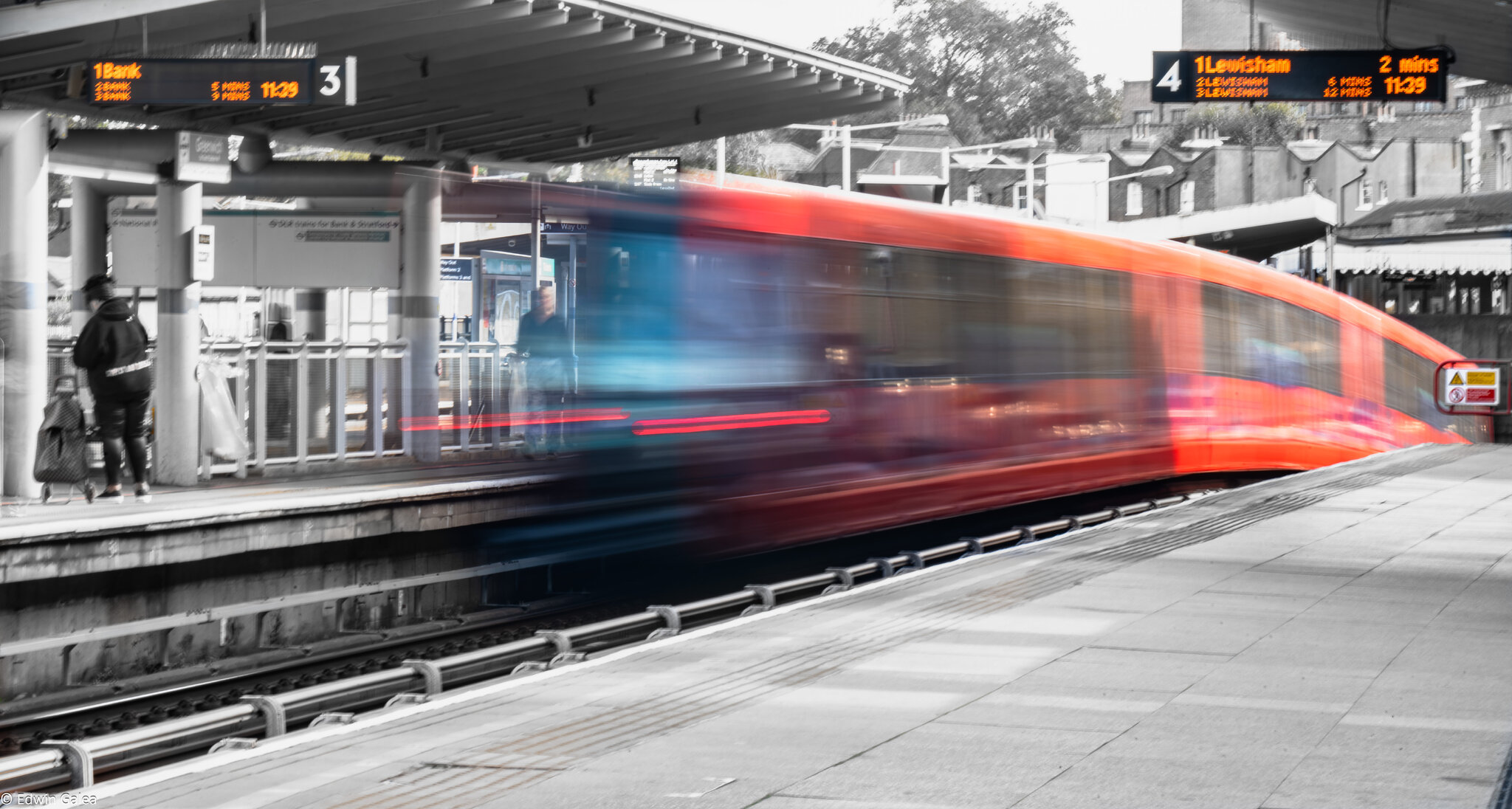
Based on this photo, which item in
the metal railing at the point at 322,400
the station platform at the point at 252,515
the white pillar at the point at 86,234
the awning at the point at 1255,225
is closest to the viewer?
the station platform at the point at 252,515

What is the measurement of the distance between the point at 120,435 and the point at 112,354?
0.61 m

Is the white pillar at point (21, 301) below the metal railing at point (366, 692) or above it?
above

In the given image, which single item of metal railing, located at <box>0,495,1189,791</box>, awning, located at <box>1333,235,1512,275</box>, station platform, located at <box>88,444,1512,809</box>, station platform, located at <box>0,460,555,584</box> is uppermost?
awning, located at <box>1333,235,1512,275</box>

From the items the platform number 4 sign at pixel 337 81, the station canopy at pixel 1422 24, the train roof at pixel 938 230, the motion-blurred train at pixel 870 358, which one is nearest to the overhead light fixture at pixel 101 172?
the platform number 4 sign at pixel 337 81

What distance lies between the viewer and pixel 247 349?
45.1 feet

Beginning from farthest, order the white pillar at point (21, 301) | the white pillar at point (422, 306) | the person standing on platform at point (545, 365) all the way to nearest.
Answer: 1. the white pillar at point (422, 306)
2. the white pillar at point (21, 301)
3. the person standing on platform at point (545, 365)

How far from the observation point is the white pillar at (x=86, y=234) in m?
14.9

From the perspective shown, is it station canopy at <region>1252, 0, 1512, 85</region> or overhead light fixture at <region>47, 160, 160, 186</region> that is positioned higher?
station canopy at <region>1252, 0, 1512, 85</region>

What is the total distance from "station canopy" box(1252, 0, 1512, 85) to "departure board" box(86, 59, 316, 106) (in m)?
10.6

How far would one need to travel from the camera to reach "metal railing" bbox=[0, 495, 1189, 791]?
5957 mm

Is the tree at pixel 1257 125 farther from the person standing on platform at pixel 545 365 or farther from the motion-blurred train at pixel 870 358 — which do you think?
the person standing on platform at pixel 545 365

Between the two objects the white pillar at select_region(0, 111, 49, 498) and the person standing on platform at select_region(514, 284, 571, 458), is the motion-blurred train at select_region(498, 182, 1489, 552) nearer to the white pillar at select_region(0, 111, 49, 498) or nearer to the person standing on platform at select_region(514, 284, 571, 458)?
the person standing on platform at select_region(514, 284, 571, 458)

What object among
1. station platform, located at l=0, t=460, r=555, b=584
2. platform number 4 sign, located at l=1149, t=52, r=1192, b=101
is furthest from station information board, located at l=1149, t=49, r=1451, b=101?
station platform, located at l=0, t=460, r=555, b=584

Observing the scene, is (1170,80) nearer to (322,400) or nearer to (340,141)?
(340,141)
